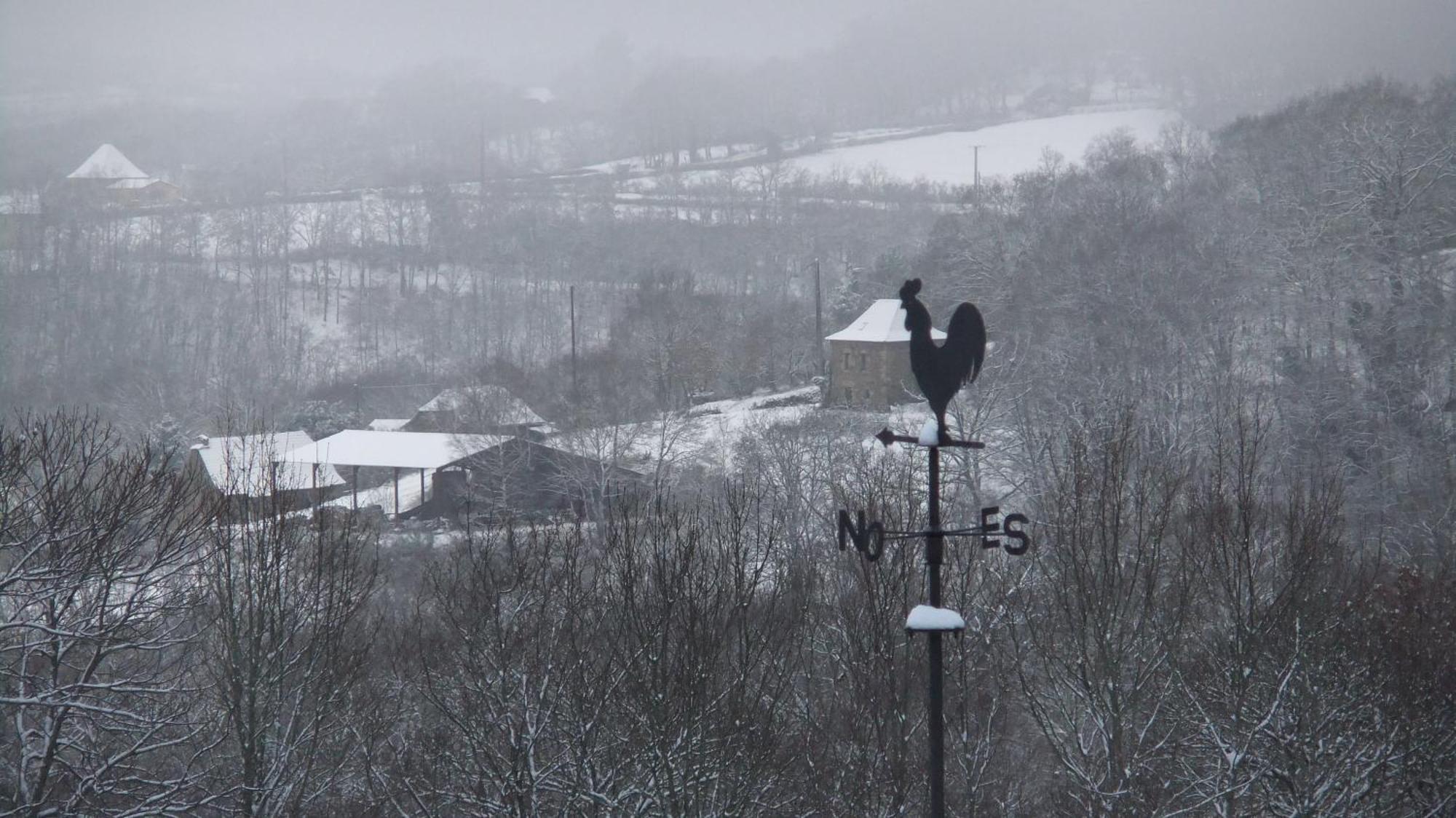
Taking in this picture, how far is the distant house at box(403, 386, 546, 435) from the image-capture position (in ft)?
138

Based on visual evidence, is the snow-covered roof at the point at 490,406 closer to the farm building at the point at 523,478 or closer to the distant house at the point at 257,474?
the distant house at the point at 257,474

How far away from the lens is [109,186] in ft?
252

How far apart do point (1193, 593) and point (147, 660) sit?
43.7 ft

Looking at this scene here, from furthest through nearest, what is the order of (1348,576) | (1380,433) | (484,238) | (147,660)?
(484,238), (1380,433), (147,660), (1348,576)

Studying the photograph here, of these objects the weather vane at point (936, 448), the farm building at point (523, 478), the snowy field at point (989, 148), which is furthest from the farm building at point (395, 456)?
the snowy field at point (989, 148)

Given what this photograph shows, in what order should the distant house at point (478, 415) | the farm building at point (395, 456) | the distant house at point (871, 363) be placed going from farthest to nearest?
1. the distant house at point (871, 363)
2. the distant house at point (478, 415)
3. the farm building at point (395, 456)

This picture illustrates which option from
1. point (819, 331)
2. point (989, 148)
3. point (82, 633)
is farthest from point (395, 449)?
point (989, 148)

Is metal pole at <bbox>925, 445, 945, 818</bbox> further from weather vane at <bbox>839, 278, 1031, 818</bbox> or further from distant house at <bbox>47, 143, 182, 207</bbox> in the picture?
distant house at <bbox>47, 143, 182, 207</bbox>

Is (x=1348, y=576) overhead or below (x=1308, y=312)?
below

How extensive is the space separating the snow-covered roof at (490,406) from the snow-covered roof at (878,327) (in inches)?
463

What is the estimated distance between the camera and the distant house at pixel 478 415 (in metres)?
42.1

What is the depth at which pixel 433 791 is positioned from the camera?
A: 9.34 metres

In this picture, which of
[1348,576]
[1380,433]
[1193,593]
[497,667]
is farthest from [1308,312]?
[497,667]

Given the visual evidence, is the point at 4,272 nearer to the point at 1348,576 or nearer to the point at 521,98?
the point at 521,98
